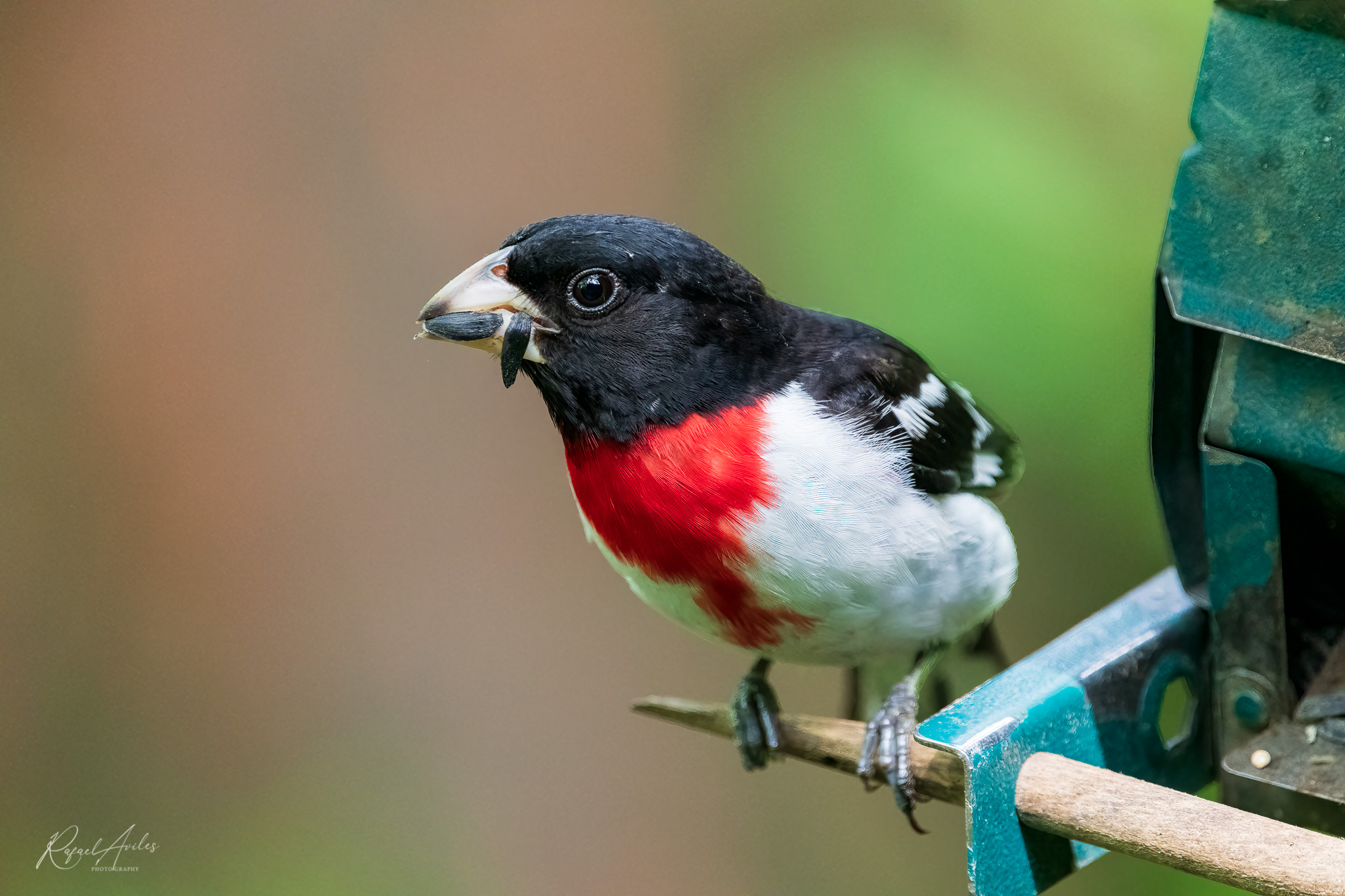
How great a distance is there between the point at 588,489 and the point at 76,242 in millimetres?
2894

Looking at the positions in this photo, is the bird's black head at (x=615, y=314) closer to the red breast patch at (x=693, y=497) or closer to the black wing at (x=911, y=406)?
the red breast patch at (x=693, y=497)

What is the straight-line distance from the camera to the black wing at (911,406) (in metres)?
2.46

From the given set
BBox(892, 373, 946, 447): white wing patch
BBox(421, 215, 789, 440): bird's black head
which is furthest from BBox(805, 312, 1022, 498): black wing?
BBox(421, 215, 789, 440): bird's black head

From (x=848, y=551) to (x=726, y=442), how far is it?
26 cm

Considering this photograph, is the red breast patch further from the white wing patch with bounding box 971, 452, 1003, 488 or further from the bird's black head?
the white wing patch with bounding box 971, 452, 1003, 488

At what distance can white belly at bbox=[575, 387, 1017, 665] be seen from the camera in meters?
2.30

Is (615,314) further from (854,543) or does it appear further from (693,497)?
(854,543)

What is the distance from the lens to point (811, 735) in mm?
2453

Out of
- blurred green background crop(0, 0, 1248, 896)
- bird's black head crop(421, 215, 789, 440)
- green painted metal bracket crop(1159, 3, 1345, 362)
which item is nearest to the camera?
green painted metal bracket crop(1159, 3, 1345, 362)

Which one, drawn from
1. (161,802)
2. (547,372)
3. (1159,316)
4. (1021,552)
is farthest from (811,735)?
(161,802)

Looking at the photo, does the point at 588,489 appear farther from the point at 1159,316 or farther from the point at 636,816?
the point at 636,816

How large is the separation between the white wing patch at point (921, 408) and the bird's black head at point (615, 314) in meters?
0.30

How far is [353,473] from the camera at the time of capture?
5.01 meters

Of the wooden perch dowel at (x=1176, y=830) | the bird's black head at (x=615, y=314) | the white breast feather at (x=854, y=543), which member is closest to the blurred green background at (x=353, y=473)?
the white breast feather at (x=854, y=543)
